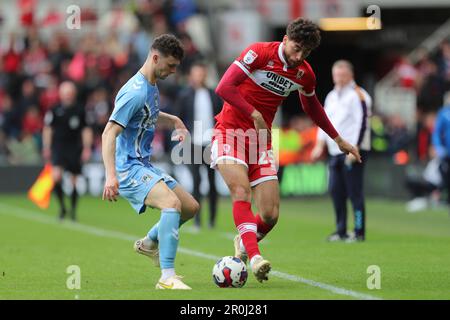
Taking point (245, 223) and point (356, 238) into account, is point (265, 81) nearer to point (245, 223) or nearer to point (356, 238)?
point (245, 223)

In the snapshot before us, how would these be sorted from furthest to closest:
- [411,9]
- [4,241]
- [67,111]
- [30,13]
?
1. [411,9]
2. [30,13]
3. [67,111]
4. [4,241]

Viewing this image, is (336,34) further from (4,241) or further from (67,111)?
(4,241)

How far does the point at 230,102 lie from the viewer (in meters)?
9.82

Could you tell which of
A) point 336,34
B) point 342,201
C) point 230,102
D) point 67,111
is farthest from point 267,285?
point 336,34

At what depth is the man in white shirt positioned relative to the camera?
14547 millimetres

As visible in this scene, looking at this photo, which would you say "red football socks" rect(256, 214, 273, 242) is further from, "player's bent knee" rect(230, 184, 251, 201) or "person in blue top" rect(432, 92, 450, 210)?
"person in blue top" rect(432, 92, 450, 210)

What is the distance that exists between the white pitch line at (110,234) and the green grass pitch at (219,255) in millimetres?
10

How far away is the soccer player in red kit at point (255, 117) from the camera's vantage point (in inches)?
382

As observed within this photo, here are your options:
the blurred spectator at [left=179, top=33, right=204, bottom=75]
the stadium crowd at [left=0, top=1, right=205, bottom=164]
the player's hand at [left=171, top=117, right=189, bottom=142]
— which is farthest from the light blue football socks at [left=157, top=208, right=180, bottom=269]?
the blurred spectator at [left=179, top=33, right=204, bottom=75]

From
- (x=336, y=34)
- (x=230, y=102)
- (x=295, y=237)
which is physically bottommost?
(x=295, y=237)
